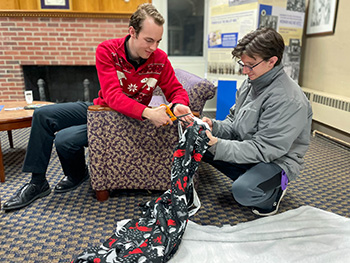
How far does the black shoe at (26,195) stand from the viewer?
1.76 metres

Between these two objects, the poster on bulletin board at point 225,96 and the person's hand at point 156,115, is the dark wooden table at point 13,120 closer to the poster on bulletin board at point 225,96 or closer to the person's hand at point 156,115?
the person's hand at point 156,115

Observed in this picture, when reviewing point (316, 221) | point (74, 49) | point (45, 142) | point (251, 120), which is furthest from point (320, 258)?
point (74, 49)

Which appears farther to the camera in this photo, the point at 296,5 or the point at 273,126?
the point at 296,5

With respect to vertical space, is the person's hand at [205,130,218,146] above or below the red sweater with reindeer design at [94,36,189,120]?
below

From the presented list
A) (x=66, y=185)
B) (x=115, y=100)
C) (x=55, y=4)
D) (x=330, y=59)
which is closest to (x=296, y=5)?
(x=330, y=59)

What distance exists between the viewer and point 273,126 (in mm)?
1474

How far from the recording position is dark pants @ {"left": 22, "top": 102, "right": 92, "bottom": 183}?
5.84ft

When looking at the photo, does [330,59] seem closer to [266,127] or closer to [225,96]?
[225,96]

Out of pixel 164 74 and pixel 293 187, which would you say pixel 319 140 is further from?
pixel 164 74

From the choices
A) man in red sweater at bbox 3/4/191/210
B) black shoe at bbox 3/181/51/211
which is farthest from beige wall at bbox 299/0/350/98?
black shoe at bbox 3/181/51/211

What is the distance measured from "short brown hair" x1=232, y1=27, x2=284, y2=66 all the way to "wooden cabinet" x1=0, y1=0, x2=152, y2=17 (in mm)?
3076

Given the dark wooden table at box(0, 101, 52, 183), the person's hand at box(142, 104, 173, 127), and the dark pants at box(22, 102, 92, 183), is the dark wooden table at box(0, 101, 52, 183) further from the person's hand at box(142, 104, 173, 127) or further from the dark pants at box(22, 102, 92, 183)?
the person's hand at box(142, 104, 173, 127)

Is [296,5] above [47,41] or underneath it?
above

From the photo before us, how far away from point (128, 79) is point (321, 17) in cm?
298
